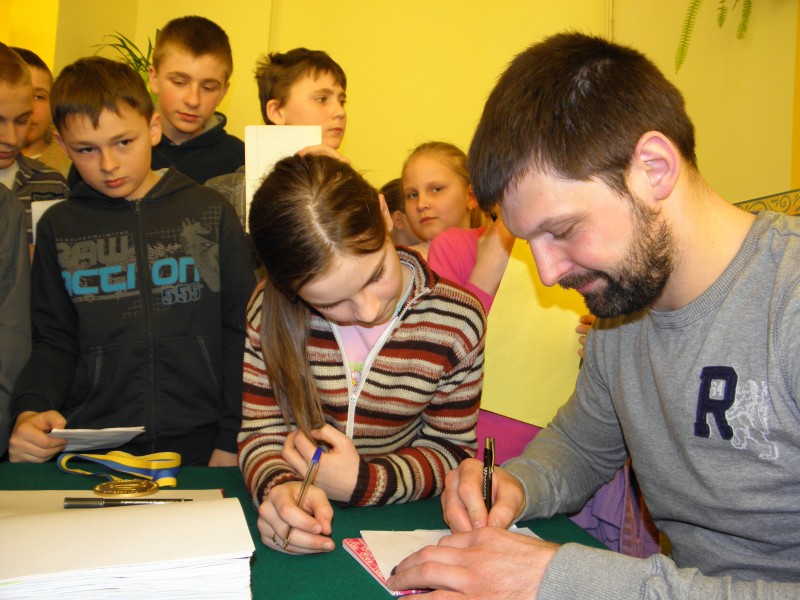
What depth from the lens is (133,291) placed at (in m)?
1.88

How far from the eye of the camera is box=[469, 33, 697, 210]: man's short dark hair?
3.51 ft

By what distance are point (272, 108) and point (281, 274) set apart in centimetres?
141

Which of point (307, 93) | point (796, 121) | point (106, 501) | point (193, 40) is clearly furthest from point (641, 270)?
point (796, 121)

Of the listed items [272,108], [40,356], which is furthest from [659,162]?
[272,108]

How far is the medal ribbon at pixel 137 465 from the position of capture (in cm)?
133

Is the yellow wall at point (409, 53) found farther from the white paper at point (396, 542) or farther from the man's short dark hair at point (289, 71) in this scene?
the white paper at point (396, 542)

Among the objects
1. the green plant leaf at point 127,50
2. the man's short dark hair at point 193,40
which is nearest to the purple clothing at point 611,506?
the man's short dark hair at point 193,40

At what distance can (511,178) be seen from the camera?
3.70 ft

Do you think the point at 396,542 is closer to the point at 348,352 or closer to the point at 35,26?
the point at 348,352

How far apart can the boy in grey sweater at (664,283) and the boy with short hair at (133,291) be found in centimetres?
95

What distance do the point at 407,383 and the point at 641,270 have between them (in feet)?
1.71

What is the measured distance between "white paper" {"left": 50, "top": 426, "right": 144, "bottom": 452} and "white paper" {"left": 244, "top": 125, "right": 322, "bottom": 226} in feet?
2.29

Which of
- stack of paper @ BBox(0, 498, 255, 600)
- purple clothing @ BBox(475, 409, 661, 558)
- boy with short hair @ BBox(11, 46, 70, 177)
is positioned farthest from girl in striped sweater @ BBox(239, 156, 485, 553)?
boy with short hair @ BBox(11, 46, 70, 177)

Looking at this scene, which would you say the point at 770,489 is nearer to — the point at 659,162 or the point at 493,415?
the point at 659,162
